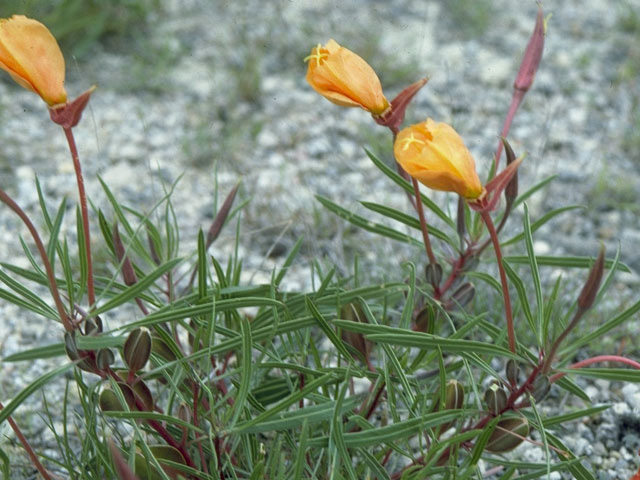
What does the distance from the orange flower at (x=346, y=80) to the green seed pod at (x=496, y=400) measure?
402 mm

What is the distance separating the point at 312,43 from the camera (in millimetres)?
2832

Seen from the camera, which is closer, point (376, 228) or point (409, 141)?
point (409, 141)

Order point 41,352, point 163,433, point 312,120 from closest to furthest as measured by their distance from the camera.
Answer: point 163,433 → point 41,352 → point 312,120

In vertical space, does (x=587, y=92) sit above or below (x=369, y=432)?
above

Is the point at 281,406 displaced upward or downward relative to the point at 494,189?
downward

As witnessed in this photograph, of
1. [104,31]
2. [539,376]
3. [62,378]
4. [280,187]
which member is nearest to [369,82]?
[539,376]

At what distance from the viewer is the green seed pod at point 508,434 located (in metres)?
1.13

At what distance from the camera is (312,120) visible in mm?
2578

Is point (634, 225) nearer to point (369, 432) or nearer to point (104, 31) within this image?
point (369, 432)

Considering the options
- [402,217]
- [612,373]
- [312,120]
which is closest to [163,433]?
[402,217]

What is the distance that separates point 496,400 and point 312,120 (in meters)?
1.60

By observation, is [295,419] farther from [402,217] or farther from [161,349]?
[402,217]

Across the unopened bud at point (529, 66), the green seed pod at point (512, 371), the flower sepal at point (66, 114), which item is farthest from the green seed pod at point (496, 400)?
the flower sepal at point (66, 114)

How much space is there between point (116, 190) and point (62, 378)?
0.71 metres
